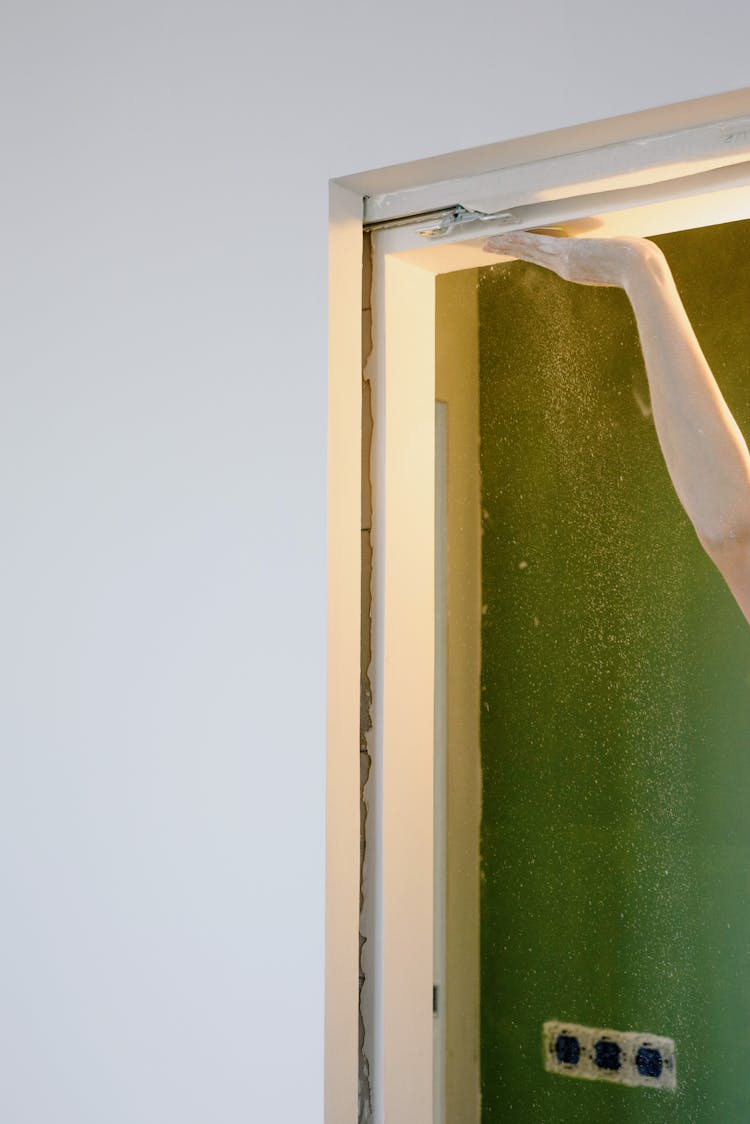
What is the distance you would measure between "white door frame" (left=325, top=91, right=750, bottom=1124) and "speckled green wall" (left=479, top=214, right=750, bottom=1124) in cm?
34

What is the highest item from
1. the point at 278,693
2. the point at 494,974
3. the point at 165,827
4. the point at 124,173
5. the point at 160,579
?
the point at 124,173

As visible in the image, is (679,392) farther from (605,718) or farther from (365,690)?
(605,718)

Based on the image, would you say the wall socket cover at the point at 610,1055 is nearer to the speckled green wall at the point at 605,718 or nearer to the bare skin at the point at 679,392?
the speckled green wall at the point at 605,718

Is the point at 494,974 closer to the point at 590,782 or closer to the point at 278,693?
the point at 590,782

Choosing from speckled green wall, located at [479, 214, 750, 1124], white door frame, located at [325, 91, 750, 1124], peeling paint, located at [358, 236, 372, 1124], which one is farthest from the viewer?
speckled green wall, located at [479, 214, 750, 1124]

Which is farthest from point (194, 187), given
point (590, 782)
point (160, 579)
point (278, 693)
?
point (590, 782)

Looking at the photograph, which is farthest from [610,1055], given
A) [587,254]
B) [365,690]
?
[587,254]

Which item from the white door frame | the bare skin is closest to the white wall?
the white door frame

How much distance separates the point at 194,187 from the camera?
1.28m

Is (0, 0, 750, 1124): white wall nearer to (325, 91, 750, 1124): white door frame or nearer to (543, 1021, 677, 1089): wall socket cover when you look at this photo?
(325, 91, 750, 1124): white door frame

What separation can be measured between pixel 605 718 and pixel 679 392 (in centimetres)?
55

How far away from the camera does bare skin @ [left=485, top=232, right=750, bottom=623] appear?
1.15 m

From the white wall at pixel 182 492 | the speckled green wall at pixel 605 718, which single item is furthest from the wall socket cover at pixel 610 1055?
the white wall at pixel 182 492

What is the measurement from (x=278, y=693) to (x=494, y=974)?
2.19ft
